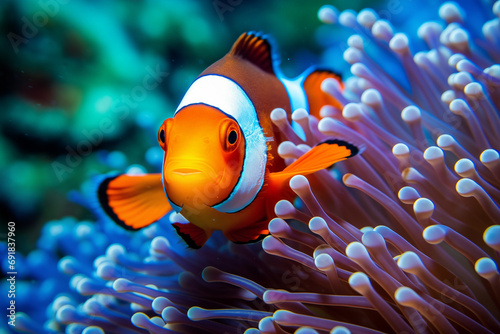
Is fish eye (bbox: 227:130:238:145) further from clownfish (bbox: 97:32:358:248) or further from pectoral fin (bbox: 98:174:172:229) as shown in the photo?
pectoral fin (bbox: 98:174:172:229)

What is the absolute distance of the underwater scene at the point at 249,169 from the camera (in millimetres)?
763

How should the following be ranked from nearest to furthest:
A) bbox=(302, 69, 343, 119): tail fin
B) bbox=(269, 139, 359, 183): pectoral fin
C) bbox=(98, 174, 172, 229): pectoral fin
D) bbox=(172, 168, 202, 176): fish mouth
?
bbox=(172, 168, 202, 176): fish mouth → bbox=(269, 139, 359, 183): pectoral fin → bbox=(98, 174, 172, 229): pectoral fin → bbox=(302, 69, 343, 119): tail fin

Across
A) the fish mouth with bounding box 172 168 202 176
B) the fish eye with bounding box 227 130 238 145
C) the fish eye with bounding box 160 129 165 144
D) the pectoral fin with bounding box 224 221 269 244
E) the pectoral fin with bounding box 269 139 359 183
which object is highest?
the fish eye with bounding box 160 129 165 144

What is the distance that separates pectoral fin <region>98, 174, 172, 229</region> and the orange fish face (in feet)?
0.92

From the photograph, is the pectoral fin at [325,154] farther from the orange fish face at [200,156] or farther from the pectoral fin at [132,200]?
the pectoral fin at [132,200]

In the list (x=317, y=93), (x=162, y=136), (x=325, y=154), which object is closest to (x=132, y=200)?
(x=162, y=136)

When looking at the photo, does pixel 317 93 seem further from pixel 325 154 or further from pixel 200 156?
pixel 200 156

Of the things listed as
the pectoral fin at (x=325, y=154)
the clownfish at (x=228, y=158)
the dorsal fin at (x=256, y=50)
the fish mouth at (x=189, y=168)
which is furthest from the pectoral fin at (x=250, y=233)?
the dorsal fin at (x=256, y=50)

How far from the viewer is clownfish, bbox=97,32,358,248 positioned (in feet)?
2.34

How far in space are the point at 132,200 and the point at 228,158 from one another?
40 centimetres

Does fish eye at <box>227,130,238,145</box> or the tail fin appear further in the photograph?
the tail fin

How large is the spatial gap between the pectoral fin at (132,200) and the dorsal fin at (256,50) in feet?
1.32

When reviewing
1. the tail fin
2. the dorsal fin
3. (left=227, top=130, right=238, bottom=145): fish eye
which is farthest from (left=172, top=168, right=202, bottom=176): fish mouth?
the tail fin

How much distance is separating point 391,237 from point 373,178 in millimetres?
225
